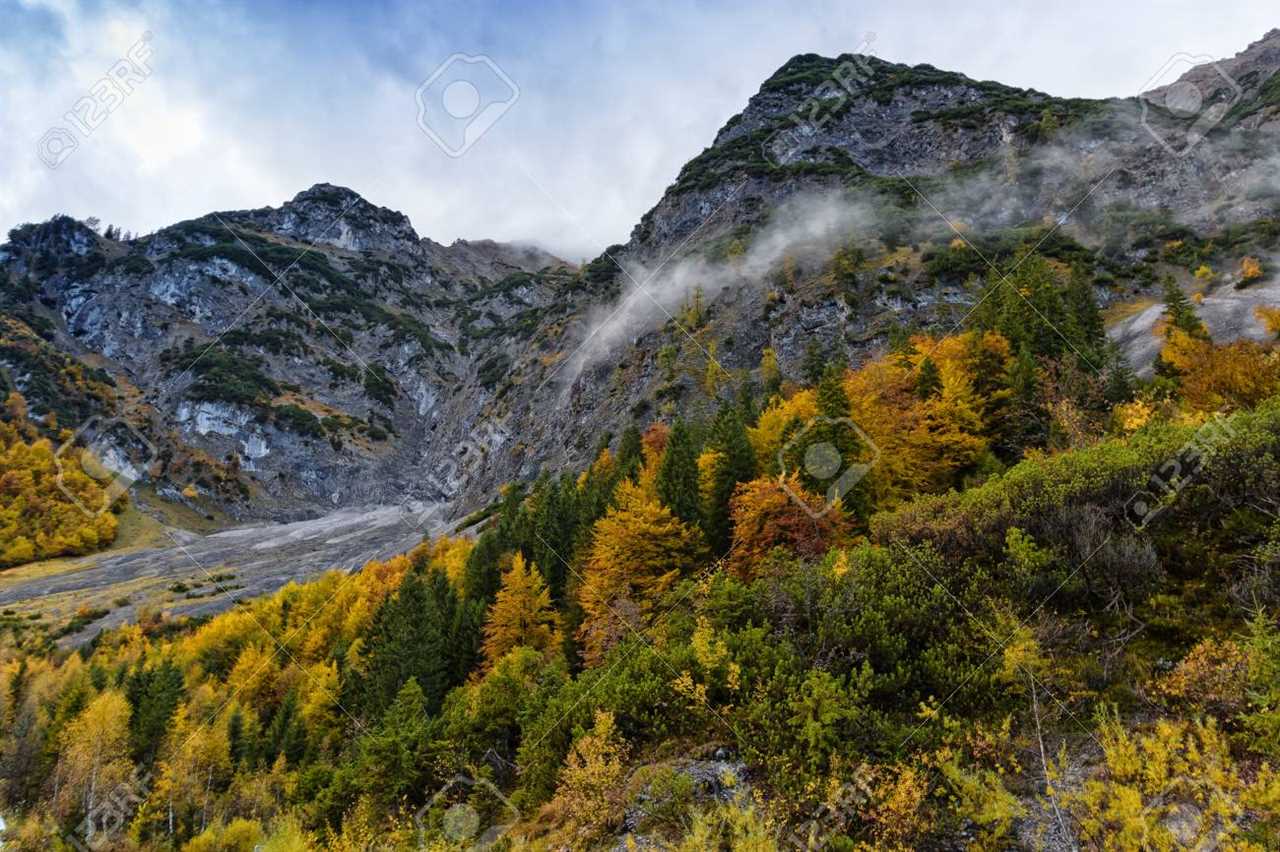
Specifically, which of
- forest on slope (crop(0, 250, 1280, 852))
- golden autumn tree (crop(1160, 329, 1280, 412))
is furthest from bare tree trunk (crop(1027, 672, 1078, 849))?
golden autumn tree (crop(1160, 329, 1280, 412))

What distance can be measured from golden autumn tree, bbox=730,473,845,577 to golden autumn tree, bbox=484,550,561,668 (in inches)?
541

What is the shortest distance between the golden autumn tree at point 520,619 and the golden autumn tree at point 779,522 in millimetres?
13743

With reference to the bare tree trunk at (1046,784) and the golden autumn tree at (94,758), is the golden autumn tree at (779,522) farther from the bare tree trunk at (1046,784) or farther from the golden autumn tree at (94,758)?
the golden autumn tree at (94,758)

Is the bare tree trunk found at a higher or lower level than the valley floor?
lower

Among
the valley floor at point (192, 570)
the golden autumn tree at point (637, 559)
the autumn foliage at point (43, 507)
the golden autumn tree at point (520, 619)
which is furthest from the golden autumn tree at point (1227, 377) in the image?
the autumn foliage at point (43, 507)

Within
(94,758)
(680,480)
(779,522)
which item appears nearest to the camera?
(779,522)

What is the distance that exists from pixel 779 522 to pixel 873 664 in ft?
40.7

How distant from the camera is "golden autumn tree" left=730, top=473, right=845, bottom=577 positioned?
2578 centimetres

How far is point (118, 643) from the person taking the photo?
72500 mm

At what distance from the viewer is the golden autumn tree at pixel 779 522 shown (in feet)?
84.6

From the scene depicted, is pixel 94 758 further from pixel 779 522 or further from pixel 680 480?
pixel 779 522

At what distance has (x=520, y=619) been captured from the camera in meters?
36.8

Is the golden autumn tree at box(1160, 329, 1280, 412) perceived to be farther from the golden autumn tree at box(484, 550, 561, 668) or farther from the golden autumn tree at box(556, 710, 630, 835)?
the golden autumn tree at box(484, 550, 561, 668)

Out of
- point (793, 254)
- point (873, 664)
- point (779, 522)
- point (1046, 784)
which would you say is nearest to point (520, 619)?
point (779, 522)
